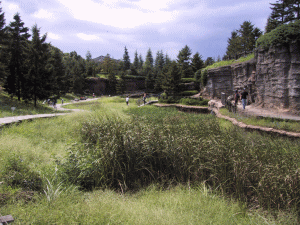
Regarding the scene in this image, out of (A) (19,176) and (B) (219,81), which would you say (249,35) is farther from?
(A) (19,176)

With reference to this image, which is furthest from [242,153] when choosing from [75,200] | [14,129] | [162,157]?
[14,129]

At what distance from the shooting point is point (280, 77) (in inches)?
516

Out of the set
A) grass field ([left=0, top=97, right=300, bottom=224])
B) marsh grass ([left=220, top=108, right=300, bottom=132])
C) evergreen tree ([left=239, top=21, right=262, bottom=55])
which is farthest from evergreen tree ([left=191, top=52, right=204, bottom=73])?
grass field ([left=0, top=97, right=300, bottom=224])

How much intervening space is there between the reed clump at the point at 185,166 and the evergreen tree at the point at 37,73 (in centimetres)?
1801

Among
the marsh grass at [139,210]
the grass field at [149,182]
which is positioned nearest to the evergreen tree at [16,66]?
the grass field at [149,182]

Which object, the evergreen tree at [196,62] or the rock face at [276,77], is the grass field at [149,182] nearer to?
the rock face at [276,77]

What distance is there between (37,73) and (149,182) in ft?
65.1

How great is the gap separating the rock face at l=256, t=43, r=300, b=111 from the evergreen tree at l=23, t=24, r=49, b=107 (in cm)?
2026

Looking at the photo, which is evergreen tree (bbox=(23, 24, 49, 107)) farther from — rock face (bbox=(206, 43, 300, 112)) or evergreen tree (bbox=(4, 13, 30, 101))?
rock face (bbox=(206, 43, 300, 112))

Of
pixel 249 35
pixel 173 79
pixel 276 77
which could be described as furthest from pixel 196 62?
pixel 276 77

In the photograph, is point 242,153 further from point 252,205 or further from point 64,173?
point 64,173

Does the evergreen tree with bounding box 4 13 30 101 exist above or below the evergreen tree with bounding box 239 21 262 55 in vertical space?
below

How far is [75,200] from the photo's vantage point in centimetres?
361

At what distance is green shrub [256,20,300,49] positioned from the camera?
12119 mm
